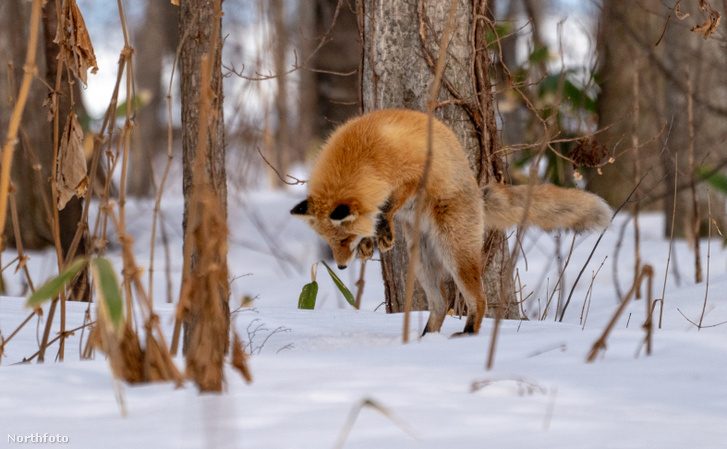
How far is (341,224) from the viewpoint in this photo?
413 centimetres

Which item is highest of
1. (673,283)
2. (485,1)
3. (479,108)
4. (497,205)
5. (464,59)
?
(485,1)

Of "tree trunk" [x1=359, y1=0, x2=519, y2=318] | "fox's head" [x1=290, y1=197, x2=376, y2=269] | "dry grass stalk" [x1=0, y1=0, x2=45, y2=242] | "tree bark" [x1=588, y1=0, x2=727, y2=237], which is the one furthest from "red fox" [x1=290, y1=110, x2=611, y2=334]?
"tree bark" [x1=588, y1=0, x2=727, y2=237]

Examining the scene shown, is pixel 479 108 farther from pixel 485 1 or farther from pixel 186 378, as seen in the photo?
pixel 186 378

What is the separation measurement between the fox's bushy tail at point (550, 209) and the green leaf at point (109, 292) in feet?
9.20

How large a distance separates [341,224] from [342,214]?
27cm

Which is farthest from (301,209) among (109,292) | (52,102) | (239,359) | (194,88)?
(109,292)

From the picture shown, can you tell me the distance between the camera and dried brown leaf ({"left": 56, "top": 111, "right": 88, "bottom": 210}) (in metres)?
3.15

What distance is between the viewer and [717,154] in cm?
980

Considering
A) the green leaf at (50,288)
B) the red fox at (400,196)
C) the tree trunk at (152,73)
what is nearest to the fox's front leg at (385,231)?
the red fox at (400,196)

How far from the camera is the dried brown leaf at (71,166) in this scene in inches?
124

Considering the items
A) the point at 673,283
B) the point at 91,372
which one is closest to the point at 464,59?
the point at 91,372

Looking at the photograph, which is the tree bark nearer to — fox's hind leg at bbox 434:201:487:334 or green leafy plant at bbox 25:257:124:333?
fox's hind leg at bbox 434:201:487:334

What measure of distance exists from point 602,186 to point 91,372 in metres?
10.9

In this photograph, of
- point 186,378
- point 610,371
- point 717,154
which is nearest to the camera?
point 186,378
